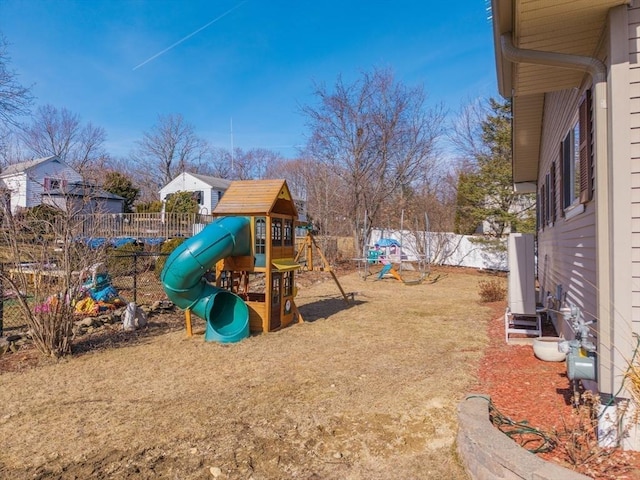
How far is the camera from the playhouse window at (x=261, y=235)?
746cm

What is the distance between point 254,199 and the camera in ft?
24.8

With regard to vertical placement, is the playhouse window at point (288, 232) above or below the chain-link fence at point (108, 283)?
above

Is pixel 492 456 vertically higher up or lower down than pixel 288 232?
lower down

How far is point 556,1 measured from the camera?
308 cm

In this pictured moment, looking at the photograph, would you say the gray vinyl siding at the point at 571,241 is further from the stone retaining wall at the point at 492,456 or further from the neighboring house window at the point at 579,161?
the stone retaining wall at the point at 492,456

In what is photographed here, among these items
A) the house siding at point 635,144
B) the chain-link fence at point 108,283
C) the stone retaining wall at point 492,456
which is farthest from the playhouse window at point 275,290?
the house siding at point 635,144

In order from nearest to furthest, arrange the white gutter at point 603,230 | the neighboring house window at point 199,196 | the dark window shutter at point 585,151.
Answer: the white gutter at point 603,230 < the dark window shutter at point 585,151 < the neighboring house window at point 199,196

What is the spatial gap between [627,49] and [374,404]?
3.46 metres

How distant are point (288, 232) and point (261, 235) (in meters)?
0.87

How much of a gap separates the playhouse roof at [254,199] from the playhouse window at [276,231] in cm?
20

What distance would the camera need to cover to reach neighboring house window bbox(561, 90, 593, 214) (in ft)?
13.0

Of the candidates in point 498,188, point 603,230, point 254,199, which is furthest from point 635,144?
point 498,188

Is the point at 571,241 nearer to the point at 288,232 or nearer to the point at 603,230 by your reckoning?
the point at 603,230

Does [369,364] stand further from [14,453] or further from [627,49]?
[627,49]
